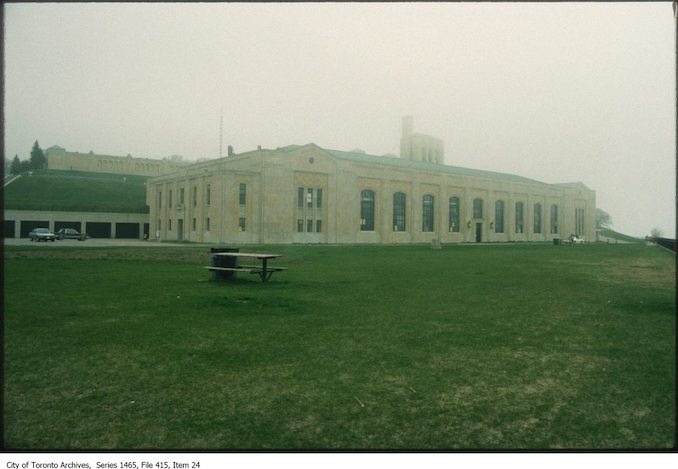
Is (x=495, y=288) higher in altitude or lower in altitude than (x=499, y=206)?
lower

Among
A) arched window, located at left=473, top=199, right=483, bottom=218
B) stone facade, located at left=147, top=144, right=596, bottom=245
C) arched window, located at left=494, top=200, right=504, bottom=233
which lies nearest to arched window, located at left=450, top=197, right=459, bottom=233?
stone facade, located at left=147, top=144, right=596, bottom=245

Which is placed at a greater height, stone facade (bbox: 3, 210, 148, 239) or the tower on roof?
the tower on roof

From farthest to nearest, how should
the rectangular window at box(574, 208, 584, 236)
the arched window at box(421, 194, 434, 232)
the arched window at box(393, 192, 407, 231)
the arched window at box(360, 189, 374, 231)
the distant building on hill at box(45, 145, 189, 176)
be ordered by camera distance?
1. the distant building on hill at box(45, 145, 189, 176)
2. the rectangular window at box(574, 208, 584, 236)
3. the arched window at box(421, 194, 434, 232)
4. the arched window at box(393, 192, 407, 231)
5. the arched window at box(360, 189, 374, 231)

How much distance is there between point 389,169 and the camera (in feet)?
211

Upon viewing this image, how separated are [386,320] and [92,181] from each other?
317 ft

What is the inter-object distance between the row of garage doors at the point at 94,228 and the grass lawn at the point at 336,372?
2409 inches

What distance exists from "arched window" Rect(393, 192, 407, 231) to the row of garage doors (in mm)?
35377

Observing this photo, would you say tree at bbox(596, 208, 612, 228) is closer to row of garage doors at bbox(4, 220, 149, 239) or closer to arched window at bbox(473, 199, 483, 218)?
arched window at bbox(473, 199, 483, 218)

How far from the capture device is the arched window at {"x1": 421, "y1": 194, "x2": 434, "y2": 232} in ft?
227

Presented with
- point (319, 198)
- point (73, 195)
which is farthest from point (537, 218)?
point (73, 195)

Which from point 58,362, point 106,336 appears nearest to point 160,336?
point 106,336

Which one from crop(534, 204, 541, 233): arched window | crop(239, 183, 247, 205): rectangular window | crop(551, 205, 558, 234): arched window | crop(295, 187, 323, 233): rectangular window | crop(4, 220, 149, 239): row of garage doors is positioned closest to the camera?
crop(239, 183, 247, 205): rectangular window

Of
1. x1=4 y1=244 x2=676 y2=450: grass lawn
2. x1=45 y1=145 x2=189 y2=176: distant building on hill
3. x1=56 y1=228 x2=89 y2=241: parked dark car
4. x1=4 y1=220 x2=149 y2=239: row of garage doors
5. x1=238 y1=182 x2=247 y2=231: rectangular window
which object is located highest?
x1=45 y1=145 x2=189 y2=176: distant building on hill

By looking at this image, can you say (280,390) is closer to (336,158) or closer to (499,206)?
(336,158)
